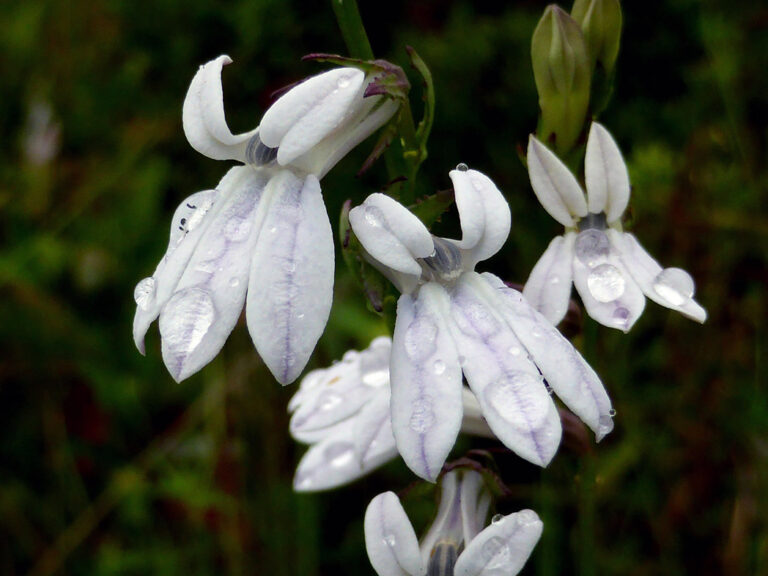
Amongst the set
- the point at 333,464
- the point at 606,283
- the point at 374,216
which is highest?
the point at 374,216

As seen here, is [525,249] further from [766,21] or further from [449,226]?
[766,21]

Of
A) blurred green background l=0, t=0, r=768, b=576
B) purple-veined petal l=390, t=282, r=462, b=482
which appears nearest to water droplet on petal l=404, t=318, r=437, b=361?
purple-veined petal l=390, t=282, r=462, b=482

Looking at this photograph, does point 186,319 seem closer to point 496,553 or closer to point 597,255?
point 496,553

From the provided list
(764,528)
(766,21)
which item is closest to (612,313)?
(764,528)

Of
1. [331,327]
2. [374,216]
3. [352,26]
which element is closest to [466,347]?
[374,216]

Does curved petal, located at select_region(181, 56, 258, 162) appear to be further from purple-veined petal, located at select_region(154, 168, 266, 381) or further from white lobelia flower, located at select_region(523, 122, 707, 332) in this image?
white lobelia flower, located at select_region(523, 122, 707, 332)
